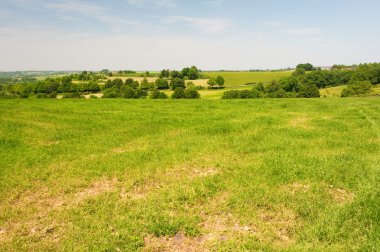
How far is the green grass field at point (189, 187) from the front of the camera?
23.5ft

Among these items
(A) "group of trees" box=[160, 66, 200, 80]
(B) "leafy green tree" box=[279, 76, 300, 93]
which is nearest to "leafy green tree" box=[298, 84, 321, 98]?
(B) "leafy green tree" box=[279, 76, 300, 93]

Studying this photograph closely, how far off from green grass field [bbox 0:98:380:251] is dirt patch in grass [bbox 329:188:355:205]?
6 centimetres

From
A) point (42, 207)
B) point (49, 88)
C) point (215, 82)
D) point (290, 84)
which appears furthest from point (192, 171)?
point (215, 82)

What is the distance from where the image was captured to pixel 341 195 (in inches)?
371

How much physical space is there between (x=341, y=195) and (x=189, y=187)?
4.90 metres

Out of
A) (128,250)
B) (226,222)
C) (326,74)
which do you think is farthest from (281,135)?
(326,74)

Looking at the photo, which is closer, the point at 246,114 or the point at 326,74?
the point at 246,114

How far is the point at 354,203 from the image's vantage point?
332 inches

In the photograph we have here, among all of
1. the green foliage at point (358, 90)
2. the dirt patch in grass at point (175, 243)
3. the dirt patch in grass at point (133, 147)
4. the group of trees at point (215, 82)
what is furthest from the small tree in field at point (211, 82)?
the dirt patch in grass at point (175, 243)

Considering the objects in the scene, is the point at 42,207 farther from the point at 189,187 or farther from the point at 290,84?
the point at 290,84

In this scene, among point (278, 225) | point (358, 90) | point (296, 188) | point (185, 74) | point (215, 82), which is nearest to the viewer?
point (278, 225)

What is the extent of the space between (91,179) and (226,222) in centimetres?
563

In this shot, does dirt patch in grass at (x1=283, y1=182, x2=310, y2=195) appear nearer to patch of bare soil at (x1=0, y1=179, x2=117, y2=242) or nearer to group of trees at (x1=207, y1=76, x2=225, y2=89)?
patch of bare soil at (x1=0, y1=179, x2=117, y2=242)

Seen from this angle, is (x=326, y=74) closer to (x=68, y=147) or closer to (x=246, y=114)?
(x=246, y=114)
